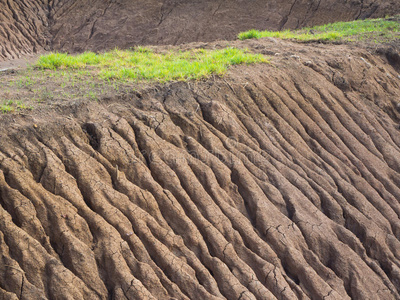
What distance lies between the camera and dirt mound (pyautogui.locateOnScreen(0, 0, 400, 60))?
46.7 feet

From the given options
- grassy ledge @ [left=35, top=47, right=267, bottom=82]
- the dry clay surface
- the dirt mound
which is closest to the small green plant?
grassy ledge @ [left=35, top=47, right=267, bottom=82]

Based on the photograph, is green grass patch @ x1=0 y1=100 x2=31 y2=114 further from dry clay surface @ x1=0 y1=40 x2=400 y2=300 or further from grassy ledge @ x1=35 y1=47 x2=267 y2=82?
grassy ledge @ x1=35 y1=47 x2=267 y2=82

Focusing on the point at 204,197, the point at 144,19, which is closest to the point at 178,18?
the point at 144,19

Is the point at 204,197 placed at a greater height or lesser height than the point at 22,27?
lesser

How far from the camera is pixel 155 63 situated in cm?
714

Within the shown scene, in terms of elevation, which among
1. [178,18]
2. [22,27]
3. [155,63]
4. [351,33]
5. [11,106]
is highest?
[178,18]

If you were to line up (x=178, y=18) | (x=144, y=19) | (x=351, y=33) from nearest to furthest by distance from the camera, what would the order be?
(x=351, y=33) < (x=178, y=18) < (x=144, y=19)

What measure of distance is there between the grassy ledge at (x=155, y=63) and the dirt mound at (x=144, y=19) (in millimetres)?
6872

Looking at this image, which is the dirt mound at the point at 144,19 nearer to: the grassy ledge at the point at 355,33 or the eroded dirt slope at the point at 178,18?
the eroded dirt slope at the point at 178,18

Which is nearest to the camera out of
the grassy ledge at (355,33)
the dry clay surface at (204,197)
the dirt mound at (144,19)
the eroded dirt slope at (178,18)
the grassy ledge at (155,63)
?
the dry clay surface at (204,197)

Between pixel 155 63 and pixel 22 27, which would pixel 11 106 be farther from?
pixel 22 27

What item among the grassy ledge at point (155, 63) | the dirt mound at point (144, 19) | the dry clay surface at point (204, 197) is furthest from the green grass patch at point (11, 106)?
the dirt mound at point (144, 19)

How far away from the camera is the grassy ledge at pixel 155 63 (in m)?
6.25

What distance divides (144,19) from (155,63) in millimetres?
8900
